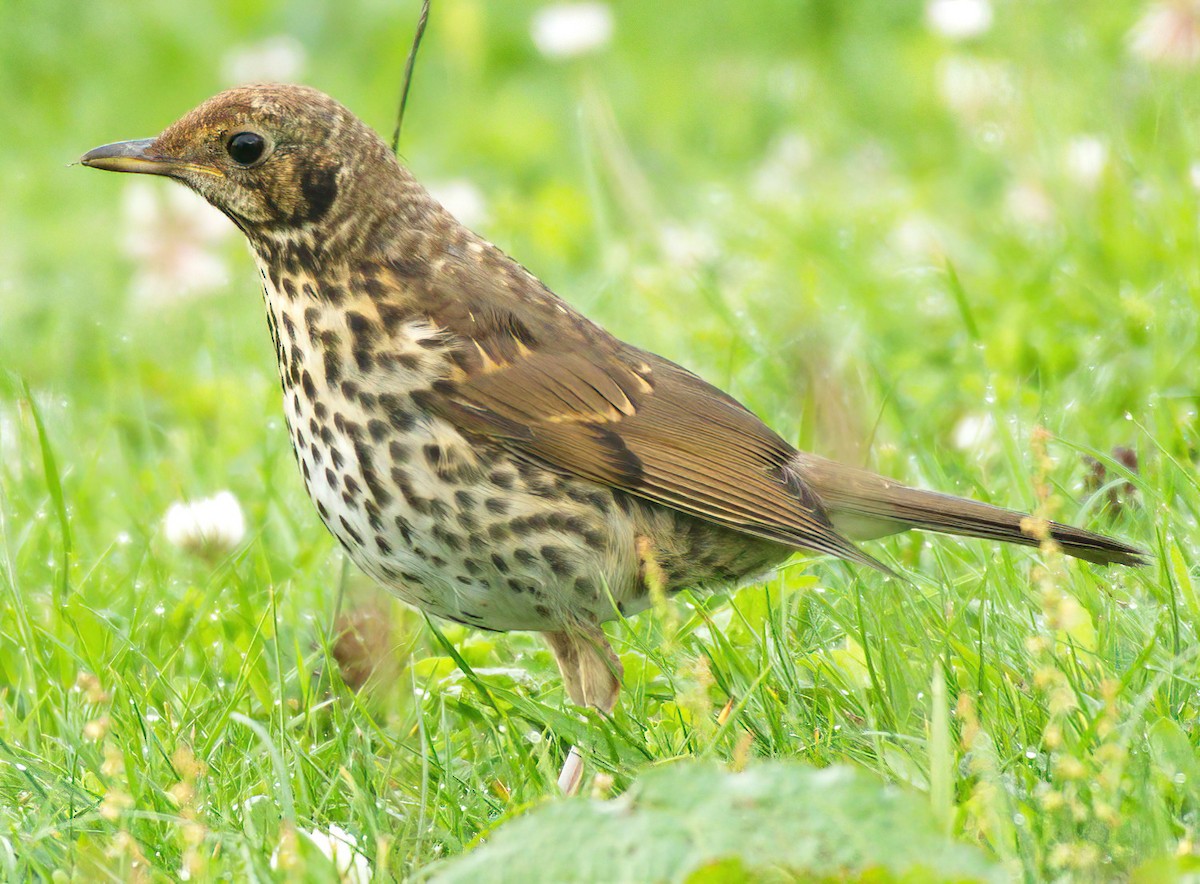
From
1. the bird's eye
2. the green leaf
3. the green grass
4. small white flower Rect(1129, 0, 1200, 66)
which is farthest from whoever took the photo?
small white flower Rect(1129, 0, 1200, 66)

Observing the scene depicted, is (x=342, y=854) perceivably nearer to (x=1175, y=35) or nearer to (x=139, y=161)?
(x=139, y=161)

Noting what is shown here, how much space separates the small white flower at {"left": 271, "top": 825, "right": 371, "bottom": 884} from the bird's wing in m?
0.92

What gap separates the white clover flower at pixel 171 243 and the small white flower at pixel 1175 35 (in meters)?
3.79

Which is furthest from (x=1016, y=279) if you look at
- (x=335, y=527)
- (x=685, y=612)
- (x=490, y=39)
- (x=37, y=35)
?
(x=37, y=35)

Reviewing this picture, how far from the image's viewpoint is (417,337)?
352cm

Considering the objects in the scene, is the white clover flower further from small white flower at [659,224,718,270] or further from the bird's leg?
the bird's leg

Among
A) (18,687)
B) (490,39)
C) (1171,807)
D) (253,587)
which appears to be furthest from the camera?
(490,39)

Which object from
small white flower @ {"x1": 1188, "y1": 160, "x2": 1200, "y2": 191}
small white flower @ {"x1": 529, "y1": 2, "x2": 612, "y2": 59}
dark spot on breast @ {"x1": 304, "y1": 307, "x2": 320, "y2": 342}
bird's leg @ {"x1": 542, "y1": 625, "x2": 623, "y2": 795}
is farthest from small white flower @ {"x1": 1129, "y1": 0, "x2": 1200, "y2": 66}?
dark spot on breast @ {"x1": 304, "y1": 307, "x2": 320, "y2": 342}

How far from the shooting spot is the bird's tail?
343 cm

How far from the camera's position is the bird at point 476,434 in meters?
3.40

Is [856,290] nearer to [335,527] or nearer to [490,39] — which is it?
[335,527]

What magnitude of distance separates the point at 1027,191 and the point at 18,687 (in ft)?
13.9

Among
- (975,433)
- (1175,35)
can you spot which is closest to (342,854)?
(975,433)

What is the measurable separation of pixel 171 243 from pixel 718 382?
3114mm
